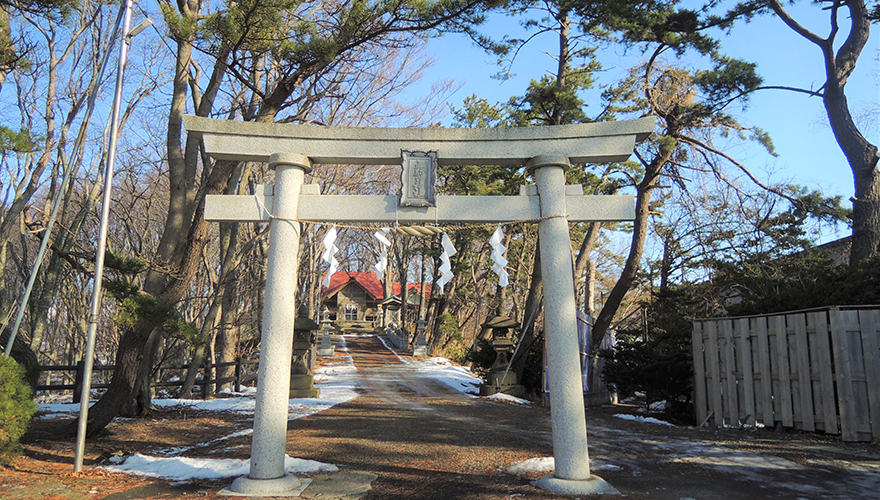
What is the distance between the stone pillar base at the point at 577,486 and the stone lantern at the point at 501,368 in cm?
918

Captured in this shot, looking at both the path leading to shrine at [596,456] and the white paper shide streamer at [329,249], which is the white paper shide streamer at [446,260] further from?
the path leading to shrine at [596,456]

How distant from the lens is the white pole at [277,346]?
202 inches

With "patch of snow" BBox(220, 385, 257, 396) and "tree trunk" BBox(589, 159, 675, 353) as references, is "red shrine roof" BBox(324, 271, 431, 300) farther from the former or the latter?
"tree trunk" BBox(589, 159, 675, 353)

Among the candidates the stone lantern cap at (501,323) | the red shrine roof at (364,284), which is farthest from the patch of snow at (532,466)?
the red shrine roof at (364,284)

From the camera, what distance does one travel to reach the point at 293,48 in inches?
Result: 296

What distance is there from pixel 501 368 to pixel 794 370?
775cm

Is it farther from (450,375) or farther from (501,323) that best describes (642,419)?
(450,375)

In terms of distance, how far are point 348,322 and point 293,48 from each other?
45341 millimetres

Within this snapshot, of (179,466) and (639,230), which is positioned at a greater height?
(639,230)

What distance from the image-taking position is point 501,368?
Answer: 1463 centimetres

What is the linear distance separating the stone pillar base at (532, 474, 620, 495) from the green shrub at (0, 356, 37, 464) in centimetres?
546

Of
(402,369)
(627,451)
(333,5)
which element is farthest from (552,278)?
(402,369)

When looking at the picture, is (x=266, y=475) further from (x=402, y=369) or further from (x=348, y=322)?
(x=348, y=322)

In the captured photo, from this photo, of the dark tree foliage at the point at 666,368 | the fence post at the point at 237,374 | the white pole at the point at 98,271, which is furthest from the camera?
the fence post at the point at 237,374
